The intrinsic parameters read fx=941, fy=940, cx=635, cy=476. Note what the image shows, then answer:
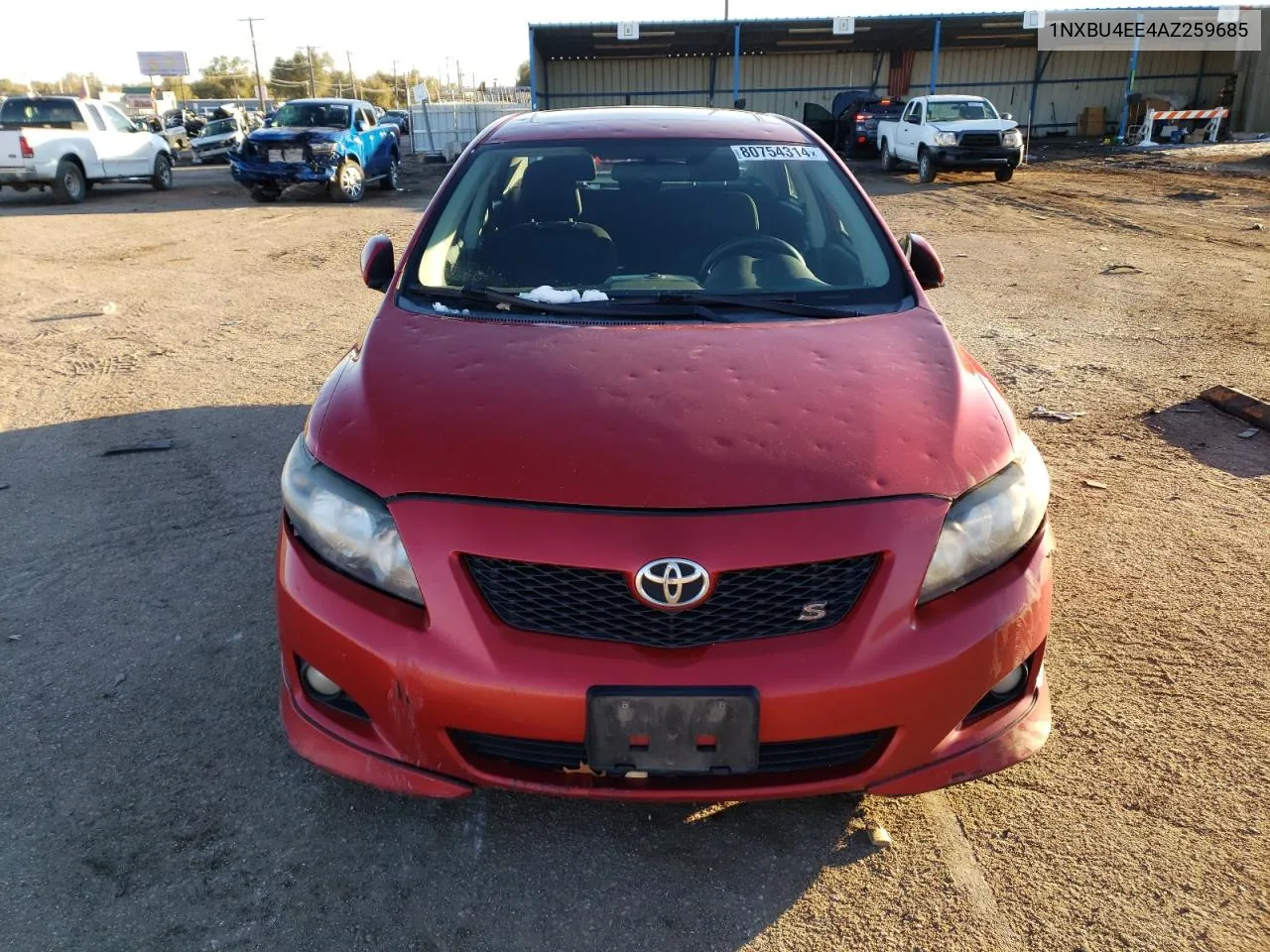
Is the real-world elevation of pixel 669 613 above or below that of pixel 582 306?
below

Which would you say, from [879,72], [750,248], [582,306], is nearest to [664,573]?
[582,306]

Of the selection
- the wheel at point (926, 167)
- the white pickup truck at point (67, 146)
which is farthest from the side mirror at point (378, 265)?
the wheel at point (926, 167)

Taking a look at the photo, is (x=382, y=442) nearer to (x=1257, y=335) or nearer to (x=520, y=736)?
(x=520, y=736)

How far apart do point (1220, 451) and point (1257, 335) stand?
2.83 metres

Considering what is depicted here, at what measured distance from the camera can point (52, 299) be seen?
28.1 ft

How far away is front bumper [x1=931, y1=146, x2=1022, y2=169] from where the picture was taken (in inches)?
717

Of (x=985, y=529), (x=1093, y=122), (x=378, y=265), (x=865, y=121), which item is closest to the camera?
(x=985, y=529)

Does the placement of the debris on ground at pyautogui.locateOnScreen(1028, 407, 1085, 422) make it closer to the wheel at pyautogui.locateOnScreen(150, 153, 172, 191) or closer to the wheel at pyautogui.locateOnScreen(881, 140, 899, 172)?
the wheel at pyautogui.locateOnScreen(881, 140, 899, 172)

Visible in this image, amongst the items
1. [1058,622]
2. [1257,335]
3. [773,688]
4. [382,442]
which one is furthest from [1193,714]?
[1257,335]

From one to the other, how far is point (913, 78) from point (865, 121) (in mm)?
10723

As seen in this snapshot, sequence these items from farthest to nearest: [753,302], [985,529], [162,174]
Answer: [162,174] → [753,302] → [985,529]

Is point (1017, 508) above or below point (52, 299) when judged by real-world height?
above

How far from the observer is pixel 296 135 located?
15.9m

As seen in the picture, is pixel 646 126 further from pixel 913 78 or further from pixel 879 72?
pixel 913 78
